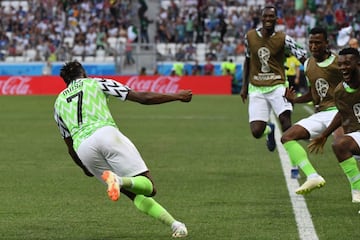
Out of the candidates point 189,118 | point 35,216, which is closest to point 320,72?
point 35,216

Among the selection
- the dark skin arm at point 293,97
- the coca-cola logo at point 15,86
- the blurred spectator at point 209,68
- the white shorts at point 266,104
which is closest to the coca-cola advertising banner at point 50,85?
the coca-cola logo at point 15,86

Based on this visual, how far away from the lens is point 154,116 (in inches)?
1126

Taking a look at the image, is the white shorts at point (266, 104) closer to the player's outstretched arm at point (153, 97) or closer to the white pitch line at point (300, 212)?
the white pitch line at point (300, 212)

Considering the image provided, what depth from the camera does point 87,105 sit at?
8.30 metres

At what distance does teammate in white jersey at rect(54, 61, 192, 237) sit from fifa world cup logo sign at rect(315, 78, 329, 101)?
388 centimetres

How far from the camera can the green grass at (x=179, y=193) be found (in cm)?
927

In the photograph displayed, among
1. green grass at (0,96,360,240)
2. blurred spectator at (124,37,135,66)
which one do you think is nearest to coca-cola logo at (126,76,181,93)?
blurred spectator at (124,37,135,66)

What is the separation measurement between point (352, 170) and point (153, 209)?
245cm

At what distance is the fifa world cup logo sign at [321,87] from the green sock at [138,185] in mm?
4238

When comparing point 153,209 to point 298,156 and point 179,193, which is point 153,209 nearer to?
point 298,156

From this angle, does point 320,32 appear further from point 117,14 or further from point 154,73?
point 117,14

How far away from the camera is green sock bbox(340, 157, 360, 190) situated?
9.75m

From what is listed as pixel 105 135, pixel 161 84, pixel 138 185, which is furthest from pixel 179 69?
pixel 138 185

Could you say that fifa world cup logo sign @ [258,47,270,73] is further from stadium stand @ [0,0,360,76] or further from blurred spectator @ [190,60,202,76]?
stadium stand @ [0,0,360,76]
